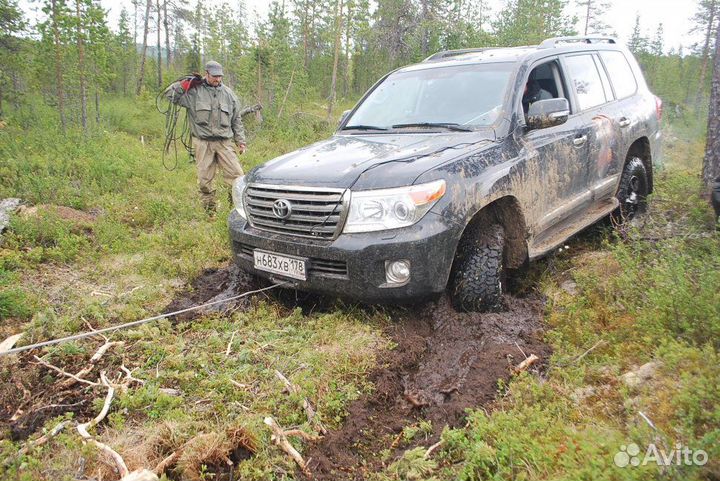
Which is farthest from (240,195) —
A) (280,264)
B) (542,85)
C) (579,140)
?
(579,140)

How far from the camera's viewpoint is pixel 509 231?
3.58m

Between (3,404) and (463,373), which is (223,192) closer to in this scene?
(3,404)

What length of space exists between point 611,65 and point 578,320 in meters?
3.36

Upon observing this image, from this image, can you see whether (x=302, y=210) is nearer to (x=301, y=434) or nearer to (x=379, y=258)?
(x=379, y=258)

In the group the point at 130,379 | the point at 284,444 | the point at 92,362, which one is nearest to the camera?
the point at 284,444

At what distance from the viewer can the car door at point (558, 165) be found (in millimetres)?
3697

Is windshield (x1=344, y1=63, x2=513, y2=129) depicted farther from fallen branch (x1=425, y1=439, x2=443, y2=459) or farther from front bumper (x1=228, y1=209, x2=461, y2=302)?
fallen branch (x1=425, y1=439, x2=443, y2=459)

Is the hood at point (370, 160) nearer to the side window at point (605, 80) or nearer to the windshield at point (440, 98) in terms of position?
the windshield at point (440, 98)

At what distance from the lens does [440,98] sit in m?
4.06

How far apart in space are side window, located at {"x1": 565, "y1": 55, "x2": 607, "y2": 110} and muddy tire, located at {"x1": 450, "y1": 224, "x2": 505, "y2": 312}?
2034 mm

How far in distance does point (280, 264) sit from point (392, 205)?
91cm

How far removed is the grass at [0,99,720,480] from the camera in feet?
6.40

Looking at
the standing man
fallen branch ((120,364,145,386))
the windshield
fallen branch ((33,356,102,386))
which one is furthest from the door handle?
the standing man

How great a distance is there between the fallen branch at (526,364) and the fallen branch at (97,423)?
2.00 metres
